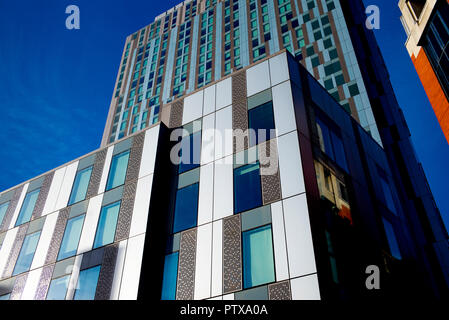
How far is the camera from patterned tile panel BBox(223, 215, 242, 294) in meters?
15.2

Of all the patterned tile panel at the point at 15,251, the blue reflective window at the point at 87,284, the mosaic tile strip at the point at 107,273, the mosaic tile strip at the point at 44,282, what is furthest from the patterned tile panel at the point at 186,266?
the patterned tile panel at the point at 15,251

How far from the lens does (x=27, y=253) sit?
2327 cm

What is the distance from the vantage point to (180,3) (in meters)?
80.1

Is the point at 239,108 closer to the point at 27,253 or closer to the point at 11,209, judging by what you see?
the point at 27,253

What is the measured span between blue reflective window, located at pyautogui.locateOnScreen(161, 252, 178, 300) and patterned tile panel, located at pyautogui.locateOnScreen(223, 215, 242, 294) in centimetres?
280

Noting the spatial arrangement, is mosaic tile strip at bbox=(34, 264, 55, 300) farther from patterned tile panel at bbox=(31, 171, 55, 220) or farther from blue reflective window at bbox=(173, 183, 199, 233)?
blue reflective window at bbox=(173, 183, 199, 233)

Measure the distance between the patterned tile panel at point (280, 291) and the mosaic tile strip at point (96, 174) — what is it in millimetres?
12990

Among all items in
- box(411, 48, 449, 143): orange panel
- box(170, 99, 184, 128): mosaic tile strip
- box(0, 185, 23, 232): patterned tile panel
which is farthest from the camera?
box(0, 185, 23, 232): patterned tile panel

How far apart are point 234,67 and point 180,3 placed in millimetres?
31954

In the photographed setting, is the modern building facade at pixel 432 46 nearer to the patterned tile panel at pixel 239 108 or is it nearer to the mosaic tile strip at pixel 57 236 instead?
the patterned tile panel at pixel 239 108

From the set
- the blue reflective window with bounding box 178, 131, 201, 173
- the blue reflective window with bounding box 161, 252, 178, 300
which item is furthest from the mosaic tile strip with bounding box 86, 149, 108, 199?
the blue reflective window with bounding box 161, 252, 178, 300

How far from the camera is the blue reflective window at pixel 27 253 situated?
74.2ft

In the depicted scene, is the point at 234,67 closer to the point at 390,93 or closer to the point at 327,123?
the point at 390,93

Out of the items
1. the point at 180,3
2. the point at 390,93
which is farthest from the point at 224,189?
the point at 180,3
